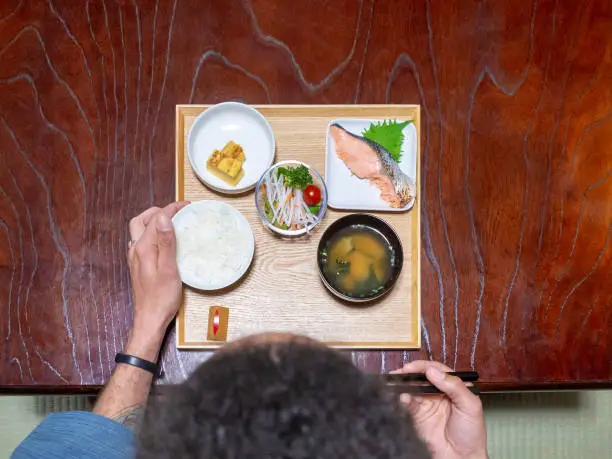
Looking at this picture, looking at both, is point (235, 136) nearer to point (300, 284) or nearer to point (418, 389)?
point (300, 284)

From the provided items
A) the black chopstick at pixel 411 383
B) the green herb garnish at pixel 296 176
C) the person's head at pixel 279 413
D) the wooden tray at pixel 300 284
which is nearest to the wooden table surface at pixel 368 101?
the wooden tray at pixel 300 284

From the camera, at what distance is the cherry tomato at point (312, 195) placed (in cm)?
147

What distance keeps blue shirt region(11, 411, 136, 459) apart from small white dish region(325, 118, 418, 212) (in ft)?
2.66

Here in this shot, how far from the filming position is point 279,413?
72 centimetres

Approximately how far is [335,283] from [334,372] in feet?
2.21

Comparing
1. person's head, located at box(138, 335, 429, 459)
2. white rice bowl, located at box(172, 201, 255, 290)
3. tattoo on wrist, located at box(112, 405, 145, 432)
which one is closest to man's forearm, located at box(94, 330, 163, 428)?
tattoo on wrist, located at box(112, 405, 145, 432)

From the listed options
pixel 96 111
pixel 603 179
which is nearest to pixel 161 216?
pixel 96 111

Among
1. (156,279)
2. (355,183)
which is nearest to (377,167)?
(355,183)

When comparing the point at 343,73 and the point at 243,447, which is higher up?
the point at 343,73

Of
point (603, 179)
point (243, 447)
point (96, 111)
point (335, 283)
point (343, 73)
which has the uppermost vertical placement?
point (343, 73)

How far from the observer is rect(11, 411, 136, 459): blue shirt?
1146mm

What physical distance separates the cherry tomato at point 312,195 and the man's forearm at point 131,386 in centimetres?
55

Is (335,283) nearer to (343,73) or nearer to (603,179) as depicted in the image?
(343,73)

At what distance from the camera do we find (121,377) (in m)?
1.39
